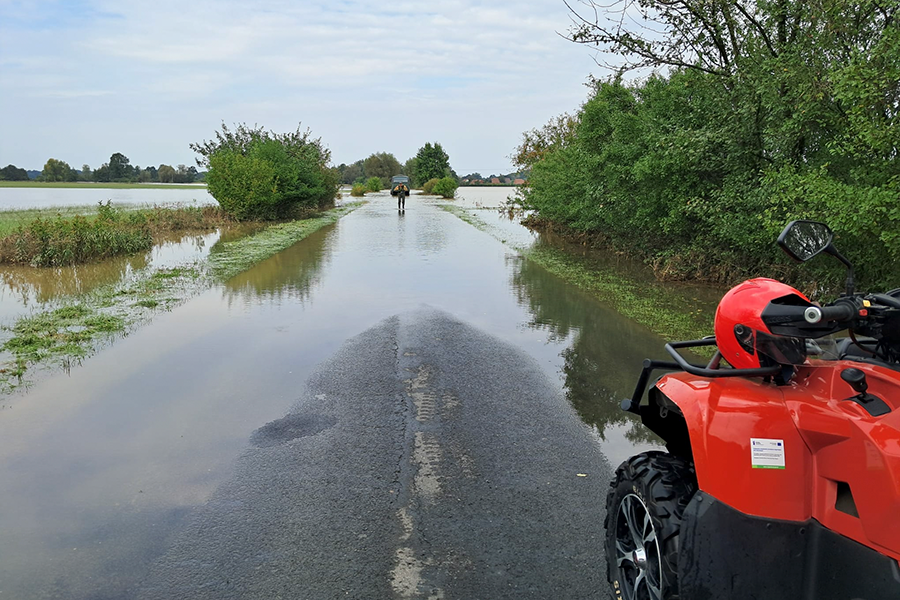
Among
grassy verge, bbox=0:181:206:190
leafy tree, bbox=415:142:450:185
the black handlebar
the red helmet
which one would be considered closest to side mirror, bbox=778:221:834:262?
the red helmet

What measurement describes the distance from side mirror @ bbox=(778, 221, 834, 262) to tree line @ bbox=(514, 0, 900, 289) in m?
6.19

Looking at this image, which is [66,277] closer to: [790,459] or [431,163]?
[790,459]

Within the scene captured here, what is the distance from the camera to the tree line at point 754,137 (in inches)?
326

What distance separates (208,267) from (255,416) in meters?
11.7

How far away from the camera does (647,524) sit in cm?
294

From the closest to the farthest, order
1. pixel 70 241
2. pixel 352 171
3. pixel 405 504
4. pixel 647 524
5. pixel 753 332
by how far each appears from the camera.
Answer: pixel 753 332 → pixel 647 524 → pixel 405 504 → pixel 70 241 → pixel 352 171

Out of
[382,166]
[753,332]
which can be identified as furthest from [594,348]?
[382,166]

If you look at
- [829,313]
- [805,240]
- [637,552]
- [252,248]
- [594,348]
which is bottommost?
[594,348]

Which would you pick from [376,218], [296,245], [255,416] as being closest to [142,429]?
[255,416]

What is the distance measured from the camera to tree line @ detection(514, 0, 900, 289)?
8281mm

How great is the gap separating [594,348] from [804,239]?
20.7 ft

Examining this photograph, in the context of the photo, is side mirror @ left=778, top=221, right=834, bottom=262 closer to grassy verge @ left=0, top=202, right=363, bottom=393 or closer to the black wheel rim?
the black wheel rim

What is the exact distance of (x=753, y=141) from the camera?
12188 mm

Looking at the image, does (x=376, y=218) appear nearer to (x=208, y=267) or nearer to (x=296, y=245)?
(x=296, y=245)
